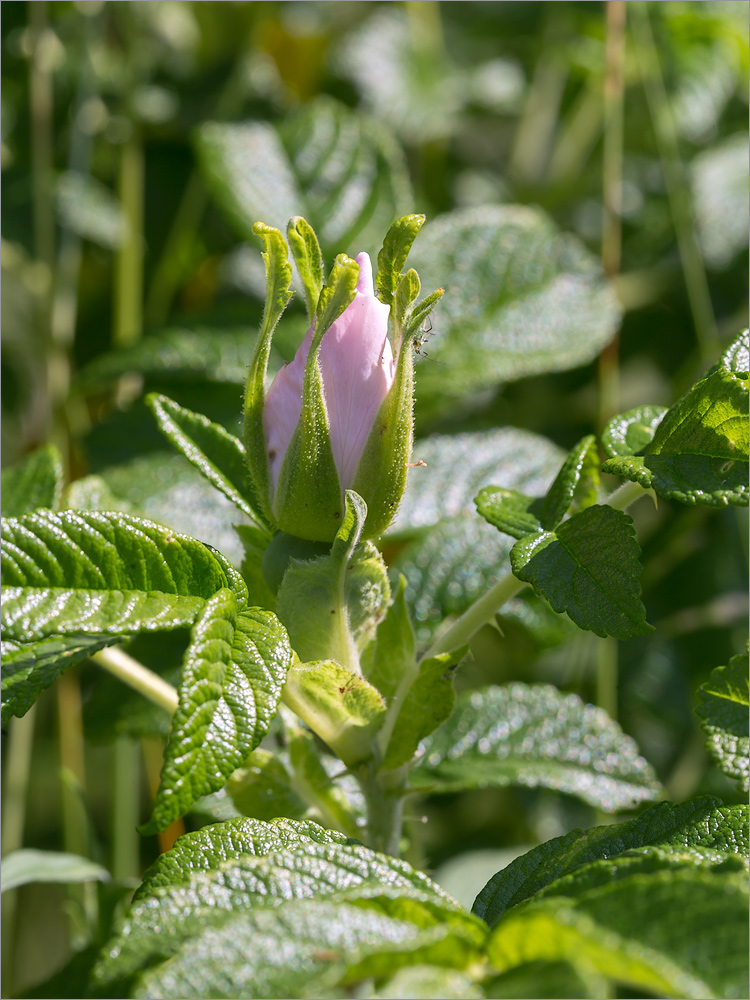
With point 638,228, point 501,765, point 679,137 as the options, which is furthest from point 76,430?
point 679,137

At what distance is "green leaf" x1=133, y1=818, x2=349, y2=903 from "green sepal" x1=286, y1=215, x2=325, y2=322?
0.86 ft

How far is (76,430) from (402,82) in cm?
68


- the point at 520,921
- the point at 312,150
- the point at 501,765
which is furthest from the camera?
the point at 312,150

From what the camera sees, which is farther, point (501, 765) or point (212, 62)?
point (212, 62)

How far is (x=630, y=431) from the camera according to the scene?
599 mm

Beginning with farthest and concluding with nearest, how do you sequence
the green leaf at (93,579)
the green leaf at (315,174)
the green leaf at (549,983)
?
the green leaf at (315,174) < the green leaf at (93,579) < the green leaf at (549,983)

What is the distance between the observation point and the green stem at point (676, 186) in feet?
3.86

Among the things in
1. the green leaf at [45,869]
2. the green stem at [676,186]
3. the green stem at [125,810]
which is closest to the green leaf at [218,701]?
the green leaf at [45,869]

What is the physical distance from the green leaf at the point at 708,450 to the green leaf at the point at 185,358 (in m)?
0.50

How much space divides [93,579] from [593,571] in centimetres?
25

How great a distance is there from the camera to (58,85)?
135cm

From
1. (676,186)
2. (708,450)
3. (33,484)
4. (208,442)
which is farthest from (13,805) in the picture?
(676,186)

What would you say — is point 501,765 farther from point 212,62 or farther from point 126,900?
point 212,62

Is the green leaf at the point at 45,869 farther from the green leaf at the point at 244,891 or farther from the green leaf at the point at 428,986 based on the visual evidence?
the green leaf at the point at 428,986
